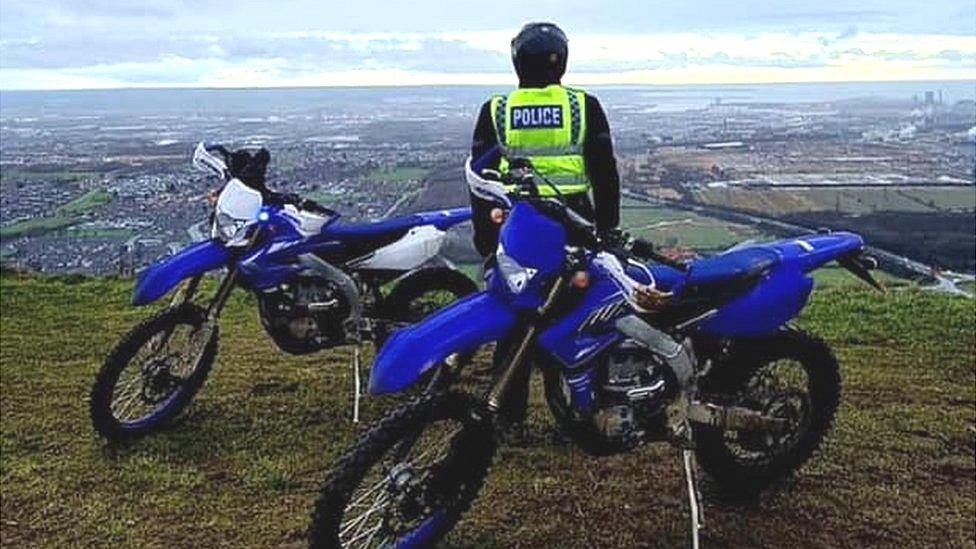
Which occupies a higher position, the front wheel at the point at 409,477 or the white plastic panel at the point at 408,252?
the white plastic panel at the point at 408,252

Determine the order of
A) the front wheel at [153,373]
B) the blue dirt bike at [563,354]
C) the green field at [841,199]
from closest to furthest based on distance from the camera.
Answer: the blue dirt bike at [563,354], the front wheel at [153,373], the green field at [841,199]

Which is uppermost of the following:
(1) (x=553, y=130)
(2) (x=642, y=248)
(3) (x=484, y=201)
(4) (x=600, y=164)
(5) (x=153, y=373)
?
(1) (x=553, y=130)

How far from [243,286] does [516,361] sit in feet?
7.15

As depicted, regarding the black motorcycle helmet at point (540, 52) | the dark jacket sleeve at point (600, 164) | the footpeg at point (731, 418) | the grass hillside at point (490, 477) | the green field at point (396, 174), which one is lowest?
the grass hillside at point (490, 477)

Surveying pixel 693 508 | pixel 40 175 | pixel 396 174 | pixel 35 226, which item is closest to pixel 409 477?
pixel 693 508

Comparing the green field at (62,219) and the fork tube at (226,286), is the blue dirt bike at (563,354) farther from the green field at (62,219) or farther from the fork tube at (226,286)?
the green field at (62,219)

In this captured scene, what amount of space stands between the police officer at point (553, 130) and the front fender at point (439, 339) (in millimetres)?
779

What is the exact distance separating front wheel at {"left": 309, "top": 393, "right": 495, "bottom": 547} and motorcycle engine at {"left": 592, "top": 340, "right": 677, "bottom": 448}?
17.2 inches

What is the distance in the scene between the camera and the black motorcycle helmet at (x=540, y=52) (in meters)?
4.37

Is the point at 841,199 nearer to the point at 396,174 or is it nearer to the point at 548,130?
the point at 396,174

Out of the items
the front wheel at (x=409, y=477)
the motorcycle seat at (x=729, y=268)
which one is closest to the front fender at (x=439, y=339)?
the front wheel at (x=409, y=477)

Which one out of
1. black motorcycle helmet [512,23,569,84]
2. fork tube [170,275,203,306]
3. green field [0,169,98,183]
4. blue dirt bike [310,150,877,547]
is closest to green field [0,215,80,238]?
green field [0,169,98,183]

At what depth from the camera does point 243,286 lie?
5312 mm

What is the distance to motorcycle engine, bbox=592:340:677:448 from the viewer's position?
3.75 meters
